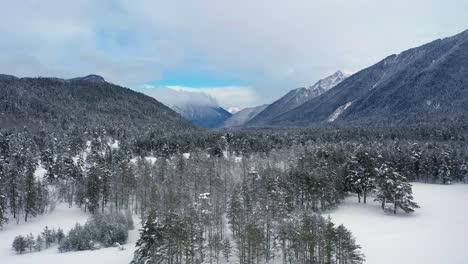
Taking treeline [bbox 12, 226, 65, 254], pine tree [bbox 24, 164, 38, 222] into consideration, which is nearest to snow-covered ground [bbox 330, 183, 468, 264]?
treeline [bbox 12, 226, 65, 254]

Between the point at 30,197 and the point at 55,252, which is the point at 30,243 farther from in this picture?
the point at 30,197

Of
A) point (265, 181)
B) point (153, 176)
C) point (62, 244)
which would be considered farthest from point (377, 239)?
point (153, 176)

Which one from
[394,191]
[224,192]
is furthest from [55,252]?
[394,191]

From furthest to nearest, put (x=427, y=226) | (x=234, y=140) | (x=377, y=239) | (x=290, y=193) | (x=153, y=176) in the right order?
1. (x=234, y=140)
2. (x=153, y=176)
3. (x=290, y=193)
4. (x=427, y=226)
5. (x=377, y=239)

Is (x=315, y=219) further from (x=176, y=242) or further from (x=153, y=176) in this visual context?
(x=153, y=176)

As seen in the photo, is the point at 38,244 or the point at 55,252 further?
the point at 38,244

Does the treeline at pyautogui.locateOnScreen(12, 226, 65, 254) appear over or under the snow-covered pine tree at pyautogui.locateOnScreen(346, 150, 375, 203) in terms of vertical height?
under

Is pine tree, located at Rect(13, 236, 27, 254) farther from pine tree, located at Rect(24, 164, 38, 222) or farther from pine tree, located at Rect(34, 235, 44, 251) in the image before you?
pine tree, located at Rect(24, 164, 38, 222)
